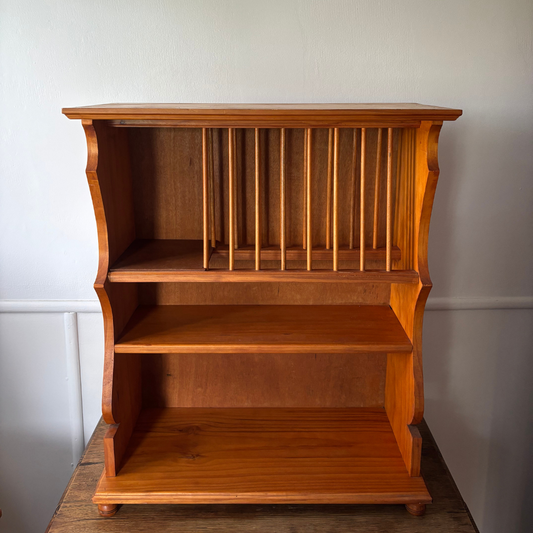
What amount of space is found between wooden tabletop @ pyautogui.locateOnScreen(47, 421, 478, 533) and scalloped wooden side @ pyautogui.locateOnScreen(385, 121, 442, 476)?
0.11m

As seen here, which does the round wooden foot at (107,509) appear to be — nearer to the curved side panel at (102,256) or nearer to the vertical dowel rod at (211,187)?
the curved side panel at (102,256)

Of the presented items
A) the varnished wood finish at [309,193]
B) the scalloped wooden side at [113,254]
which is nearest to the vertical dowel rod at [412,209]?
the varnished wood finish at [309,193]

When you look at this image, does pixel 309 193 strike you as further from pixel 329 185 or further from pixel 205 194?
pixel 205 194

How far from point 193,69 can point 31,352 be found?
1026 millimetres

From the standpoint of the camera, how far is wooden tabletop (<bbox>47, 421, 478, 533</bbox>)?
120 cm

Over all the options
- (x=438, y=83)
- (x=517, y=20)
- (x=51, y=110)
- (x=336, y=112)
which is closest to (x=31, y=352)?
(x=51, y=110)

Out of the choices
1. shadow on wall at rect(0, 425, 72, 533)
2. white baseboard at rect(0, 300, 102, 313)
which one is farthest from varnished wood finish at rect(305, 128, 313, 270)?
shadow on wall at rect(0, 425, 72, 533)

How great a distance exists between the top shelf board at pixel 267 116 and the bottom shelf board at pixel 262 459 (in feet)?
2.68

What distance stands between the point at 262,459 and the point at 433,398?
2.35ft

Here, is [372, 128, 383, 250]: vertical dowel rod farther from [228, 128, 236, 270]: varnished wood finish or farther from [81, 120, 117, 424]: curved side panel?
[81, 120, 117, 424]: curved side panel

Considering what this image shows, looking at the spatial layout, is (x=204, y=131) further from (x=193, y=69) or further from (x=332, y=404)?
(x=332, y=404)

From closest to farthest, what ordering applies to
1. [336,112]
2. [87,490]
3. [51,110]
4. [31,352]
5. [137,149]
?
[336,112]
[87,490]
[137,149]
[51,110]
[31,352]

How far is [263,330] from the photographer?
4.45ft

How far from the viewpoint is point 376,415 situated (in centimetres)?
154
